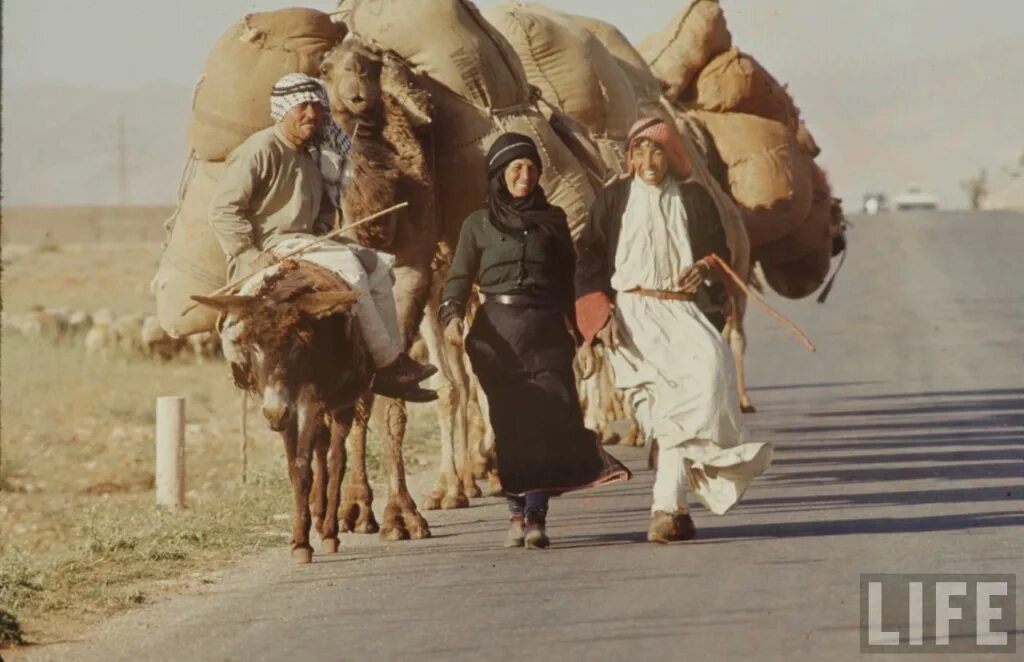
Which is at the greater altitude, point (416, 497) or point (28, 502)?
point (416, 497)

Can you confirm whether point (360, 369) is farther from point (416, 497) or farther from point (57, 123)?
point (57, 123)

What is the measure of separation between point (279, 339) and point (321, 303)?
0.26 m

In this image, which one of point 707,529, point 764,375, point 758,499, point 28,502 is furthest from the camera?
point 764,375

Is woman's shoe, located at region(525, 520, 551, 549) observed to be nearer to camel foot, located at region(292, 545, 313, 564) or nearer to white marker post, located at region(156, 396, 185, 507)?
camel foot, located at region(292, 545, 313, 564)

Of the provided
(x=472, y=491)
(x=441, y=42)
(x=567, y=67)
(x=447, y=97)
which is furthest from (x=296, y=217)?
(x=567, y=67)

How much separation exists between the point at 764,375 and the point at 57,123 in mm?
Answer: 167330

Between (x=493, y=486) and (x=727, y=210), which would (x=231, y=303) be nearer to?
(x=493, y=486)

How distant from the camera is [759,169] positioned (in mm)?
18641

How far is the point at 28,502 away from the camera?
1922cm

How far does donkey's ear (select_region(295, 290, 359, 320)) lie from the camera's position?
10781 millimetres

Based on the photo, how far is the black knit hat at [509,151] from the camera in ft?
37.6

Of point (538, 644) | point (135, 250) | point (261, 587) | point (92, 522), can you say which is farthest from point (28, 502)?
point (135, 250)

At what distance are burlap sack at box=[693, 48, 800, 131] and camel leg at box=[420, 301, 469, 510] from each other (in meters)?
5.89

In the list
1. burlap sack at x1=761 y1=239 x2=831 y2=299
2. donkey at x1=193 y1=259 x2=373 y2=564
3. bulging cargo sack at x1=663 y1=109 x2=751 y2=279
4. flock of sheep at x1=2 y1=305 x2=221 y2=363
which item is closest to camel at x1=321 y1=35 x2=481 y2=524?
donkey at x1=193 y1=259 x2=373 y2=564
